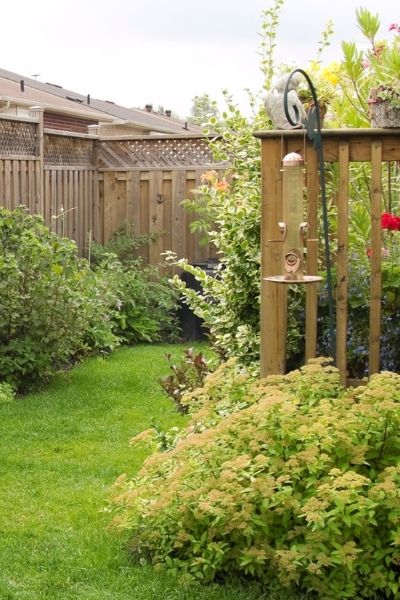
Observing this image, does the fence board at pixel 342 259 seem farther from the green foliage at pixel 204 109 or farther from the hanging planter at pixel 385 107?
the green foliage at pixel 204 109

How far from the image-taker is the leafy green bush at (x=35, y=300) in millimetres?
7406

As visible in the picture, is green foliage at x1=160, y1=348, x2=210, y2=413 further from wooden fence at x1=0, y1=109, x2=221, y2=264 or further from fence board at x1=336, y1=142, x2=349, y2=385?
wooden fence at x1=0, y1=109, x2=221, y2=264

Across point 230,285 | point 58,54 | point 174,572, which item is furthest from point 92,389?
point 58,54

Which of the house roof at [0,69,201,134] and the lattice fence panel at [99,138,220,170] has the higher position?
the house roof at [0,69,201,134]

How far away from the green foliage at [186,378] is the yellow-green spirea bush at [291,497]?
194cm

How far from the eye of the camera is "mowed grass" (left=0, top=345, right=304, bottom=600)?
3855mm

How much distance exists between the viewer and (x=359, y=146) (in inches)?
182

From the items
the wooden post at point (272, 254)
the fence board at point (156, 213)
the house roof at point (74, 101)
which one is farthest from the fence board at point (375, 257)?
the house roof at point (74, 101)

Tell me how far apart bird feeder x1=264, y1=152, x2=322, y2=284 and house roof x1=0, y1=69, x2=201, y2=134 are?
1759cm

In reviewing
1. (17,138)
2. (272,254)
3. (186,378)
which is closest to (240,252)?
(272,254)

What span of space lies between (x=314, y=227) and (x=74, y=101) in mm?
23208

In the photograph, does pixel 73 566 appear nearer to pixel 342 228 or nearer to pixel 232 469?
pixel 232 469

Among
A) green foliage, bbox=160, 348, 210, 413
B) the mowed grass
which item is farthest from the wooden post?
green foliage, bbox=160, 348, 210, 413

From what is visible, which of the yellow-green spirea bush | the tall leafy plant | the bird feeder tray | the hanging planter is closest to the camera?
the yellow-green spirea bush
